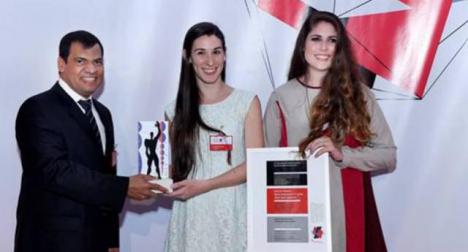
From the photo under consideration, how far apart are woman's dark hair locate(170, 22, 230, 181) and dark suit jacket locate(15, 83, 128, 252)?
0.30m

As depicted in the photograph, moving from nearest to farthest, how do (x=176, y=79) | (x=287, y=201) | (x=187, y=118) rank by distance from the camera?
1. (x=287, y=201)
2. (x=187, y=118)
3. (x=176, y=79)

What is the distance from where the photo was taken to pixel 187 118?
10.2ft

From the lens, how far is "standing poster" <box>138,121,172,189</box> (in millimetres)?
3012

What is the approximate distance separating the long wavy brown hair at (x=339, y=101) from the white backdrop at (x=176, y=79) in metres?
0.69

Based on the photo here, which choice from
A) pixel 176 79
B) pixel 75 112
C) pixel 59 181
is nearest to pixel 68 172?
pixel 59 181

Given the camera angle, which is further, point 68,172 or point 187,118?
point 187,118

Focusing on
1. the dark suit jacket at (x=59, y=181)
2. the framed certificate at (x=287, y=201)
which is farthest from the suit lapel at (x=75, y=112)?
the framed certificate at (x=287, y=201)

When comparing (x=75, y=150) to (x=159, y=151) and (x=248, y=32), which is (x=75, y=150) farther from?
(x=248, y=32)

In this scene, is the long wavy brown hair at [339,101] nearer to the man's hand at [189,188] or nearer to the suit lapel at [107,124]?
the man's hand at [189,188]

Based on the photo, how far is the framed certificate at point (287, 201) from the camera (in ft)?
9.09

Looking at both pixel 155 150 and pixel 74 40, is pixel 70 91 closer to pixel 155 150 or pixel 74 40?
pixel 74 40

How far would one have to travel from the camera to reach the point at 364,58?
363 cm

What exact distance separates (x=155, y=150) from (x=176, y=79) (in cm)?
85

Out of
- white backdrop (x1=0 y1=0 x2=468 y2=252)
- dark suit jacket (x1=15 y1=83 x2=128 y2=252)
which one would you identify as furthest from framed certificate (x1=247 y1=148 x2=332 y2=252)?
white backdrop (x1=0 y1=0 x2=468 y2=252)
